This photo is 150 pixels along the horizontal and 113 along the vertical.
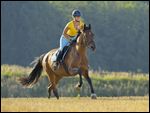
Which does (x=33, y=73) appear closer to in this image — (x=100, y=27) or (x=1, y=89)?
(x=1, y=89)

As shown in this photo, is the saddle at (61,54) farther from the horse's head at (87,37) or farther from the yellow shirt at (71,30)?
the horse's head at (87,37)

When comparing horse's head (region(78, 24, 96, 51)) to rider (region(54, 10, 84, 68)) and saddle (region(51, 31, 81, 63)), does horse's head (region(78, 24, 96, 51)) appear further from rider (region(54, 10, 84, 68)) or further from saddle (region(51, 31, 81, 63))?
saddle (region(51, 31, 81, 63))

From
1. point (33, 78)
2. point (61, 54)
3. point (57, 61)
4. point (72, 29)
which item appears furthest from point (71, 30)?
point (33, 78)

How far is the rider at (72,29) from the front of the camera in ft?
72.9

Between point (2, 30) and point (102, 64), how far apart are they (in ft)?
28.0

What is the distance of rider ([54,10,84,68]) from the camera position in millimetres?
22234

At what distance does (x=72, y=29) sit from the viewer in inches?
886

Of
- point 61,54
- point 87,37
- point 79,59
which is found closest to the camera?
point 87,37

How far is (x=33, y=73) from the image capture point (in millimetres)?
25156

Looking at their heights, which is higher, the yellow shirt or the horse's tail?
the yellow shirt

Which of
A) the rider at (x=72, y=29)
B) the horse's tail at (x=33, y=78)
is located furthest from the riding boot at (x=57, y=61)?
the horse's tail at (x=33, y=78)

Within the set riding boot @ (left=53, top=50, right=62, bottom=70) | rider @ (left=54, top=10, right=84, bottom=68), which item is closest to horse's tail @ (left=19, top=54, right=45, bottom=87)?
riding boot @ (left=53, top=50, right=62, bottom=70)

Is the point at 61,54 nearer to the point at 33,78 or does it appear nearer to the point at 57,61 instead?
the point at 57,61

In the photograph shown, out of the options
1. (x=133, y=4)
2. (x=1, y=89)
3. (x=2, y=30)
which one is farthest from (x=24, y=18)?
(x=1, y=89)
